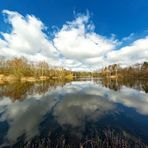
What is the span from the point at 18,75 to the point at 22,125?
74.5 meters

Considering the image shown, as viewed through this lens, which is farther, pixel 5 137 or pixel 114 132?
pixel 114 132

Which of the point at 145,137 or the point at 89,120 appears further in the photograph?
the point at 89,120

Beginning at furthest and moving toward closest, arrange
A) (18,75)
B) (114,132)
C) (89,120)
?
(18,75), (89,120), (114,132)

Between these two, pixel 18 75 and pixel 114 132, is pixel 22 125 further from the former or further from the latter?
pixel 18 75

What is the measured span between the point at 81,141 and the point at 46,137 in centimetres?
253

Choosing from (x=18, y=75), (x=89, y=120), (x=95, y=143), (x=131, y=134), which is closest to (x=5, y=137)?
(x=95, y=143)

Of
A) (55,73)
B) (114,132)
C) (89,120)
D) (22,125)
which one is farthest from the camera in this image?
(55,73)

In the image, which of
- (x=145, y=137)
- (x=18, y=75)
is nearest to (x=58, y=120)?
(x=145, y=137)

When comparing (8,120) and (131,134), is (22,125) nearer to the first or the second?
(8,120)

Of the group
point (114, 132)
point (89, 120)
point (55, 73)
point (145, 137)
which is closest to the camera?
point (145, 137)

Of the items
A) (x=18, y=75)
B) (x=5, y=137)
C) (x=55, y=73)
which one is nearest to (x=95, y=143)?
(x=5, y=137)

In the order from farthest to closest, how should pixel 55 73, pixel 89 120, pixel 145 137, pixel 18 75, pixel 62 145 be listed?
1. pixel 55 73
2. pixel 18 75
3. pixel 89 120
4. pixel 145 137
5. pixel 62 145

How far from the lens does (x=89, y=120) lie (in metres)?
16.0

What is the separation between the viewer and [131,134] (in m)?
12.1
